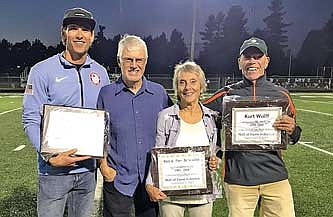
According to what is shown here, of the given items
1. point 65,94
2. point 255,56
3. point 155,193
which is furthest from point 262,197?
point 65,94

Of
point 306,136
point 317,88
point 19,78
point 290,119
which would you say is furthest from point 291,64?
point 290,119

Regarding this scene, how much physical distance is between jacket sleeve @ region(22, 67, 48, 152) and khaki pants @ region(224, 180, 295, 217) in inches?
59.4

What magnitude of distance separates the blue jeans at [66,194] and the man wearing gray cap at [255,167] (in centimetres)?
104

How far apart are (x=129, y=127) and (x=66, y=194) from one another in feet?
2.08

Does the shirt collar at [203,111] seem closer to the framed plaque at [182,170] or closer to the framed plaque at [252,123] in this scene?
the framed plaque at [252,123]

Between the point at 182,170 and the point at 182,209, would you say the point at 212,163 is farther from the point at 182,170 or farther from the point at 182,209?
the point at 182,209

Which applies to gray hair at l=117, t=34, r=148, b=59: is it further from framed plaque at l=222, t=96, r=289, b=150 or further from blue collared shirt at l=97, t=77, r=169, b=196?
framed plaque at l=222, t=96, r=289, b=150

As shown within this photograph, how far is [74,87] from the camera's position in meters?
3.29

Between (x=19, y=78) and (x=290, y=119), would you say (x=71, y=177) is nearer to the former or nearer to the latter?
(x=290, y=119)

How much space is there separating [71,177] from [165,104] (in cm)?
82

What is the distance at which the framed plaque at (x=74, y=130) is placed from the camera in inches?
123

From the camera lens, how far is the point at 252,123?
3.52m

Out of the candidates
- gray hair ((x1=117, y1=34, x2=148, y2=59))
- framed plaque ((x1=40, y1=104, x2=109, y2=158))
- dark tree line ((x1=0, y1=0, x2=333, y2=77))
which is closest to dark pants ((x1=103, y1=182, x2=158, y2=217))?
framed plaque ((x1=40, y1=104, x2=109, y2=158))

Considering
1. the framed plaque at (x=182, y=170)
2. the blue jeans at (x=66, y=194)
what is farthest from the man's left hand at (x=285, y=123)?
the blue jeans at (x=66, y=194)
